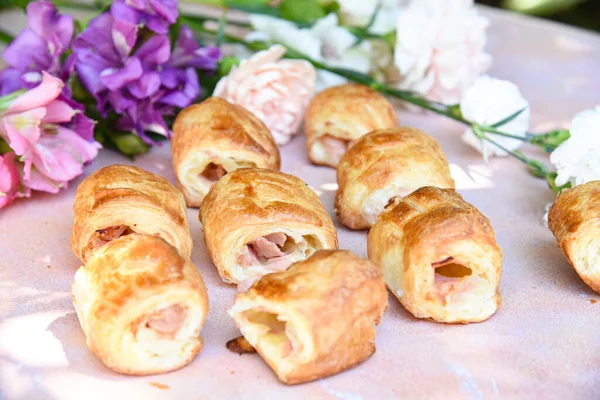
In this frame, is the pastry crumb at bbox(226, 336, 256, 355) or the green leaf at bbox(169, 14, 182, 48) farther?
the green leaf at bbox(169, 14, 182, 48)

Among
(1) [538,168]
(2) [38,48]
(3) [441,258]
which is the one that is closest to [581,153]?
(1) [538,168]

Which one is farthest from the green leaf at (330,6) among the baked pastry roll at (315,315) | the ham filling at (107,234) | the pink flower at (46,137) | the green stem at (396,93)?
the baked pastry roll at (315,315)

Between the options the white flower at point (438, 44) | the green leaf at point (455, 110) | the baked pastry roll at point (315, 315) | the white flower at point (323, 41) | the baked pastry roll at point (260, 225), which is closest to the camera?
the baked pastry roll at point (315, 315)

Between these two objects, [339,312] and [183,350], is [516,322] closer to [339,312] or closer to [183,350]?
[339,312]

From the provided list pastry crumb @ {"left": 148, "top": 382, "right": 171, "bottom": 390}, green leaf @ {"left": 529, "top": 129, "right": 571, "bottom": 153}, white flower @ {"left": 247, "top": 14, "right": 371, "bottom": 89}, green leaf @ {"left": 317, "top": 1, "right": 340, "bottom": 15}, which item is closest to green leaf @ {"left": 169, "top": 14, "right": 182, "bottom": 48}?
white flower @ {"left": 247, "top": 14, "right": 371, "bottom": 89}

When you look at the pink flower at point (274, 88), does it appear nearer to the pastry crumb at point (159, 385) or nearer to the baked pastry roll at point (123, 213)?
the baked pastry roll at point (123, 213)

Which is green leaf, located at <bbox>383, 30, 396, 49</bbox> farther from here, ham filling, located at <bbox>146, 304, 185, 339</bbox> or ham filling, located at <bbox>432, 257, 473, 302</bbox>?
ham filling, located at <bbox>146, 304, 185, 339</bbox>
